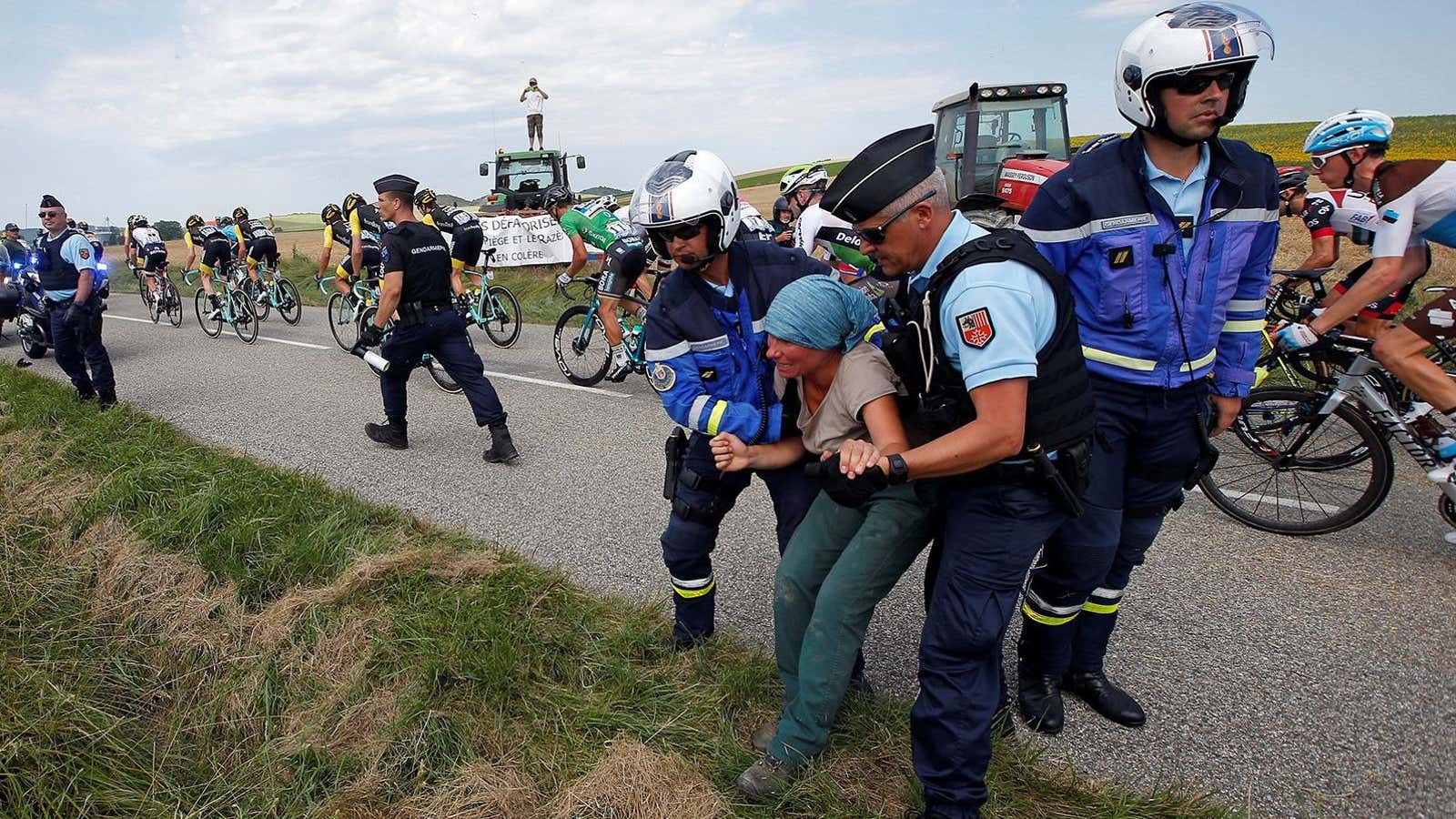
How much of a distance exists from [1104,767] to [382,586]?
126 inches

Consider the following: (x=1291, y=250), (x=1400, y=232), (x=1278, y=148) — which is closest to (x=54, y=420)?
(x=1400, y=232)

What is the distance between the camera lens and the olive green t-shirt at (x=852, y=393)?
231 centimetres

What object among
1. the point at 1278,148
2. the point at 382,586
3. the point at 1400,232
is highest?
the point at 1278,148

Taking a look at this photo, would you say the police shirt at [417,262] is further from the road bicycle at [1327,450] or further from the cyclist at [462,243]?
the road bicycle at [1327,450]

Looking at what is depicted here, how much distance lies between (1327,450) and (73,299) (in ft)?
34.4

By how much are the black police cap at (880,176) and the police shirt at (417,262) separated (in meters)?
4.67

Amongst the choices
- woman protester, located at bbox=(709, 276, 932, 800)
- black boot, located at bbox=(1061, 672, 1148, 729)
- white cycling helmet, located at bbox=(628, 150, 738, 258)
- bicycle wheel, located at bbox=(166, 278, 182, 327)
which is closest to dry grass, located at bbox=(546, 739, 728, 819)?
woman protester, located at bbox=(709, 276, 932, 800)

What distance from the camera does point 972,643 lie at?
2.17 m

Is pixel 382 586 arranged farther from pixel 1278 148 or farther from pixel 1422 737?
pixel 1278 148

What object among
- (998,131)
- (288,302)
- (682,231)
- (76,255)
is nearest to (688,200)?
(682,231)

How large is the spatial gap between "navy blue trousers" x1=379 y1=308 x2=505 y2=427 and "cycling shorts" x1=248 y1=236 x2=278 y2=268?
10.8m

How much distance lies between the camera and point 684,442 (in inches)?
124

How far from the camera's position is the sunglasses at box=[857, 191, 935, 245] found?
6.96ft

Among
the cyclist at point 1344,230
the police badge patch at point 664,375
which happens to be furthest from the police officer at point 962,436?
the cyclist at point 1344,230
